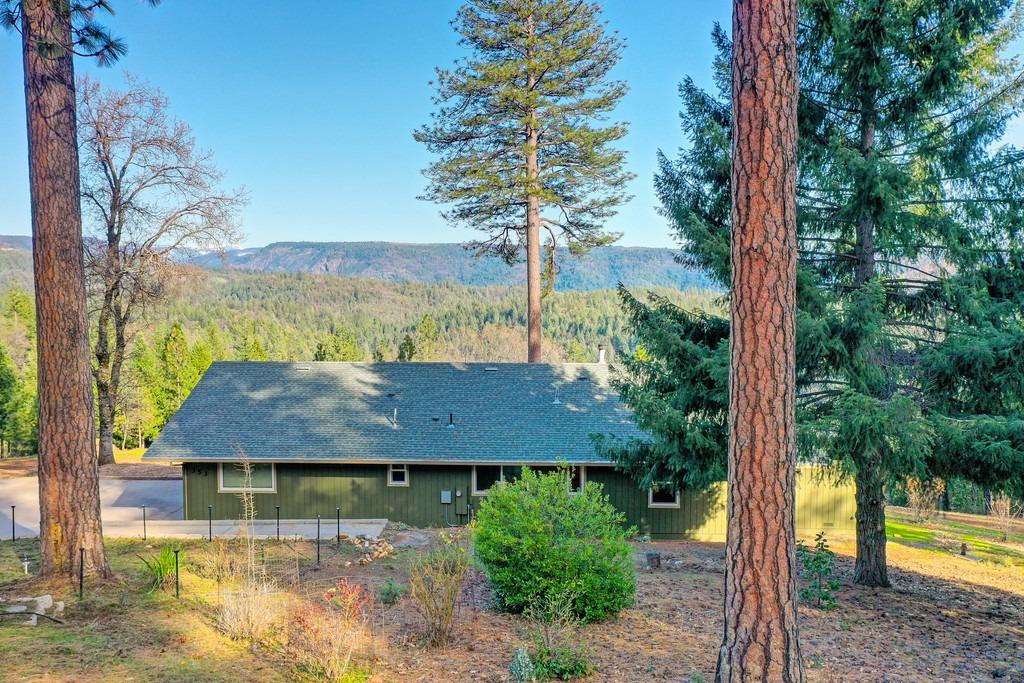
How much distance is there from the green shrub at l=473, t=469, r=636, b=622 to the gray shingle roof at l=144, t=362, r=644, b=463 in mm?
6221

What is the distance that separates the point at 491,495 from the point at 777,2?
18.2ft

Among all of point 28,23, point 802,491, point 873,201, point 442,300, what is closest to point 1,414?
point 28,23

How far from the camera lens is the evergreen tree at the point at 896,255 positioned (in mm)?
7496

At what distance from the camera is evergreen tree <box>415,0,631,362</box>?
57.0 feet

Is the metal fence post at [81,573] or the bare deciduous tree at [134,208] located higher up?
the bare deciduous tree at [134,208]

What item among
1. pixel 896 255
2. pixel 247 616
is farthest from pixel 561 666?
pixel 896 255

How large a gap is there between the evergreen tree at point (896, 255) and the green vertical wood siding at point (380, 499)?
4819 millimetres

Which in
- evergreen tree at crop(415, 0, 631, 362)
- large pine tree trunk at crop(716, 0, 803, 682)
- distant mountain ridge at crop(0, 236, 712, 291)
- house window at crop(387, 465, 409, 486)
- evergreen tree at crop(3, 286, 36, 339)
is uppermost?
distant mountain ridge at crop(0, 236, 712, 291)

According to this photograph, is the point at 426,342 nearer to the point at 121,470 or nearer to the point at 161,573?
the point at 121,470

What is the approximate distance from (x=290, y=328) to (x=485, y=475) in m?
64.3

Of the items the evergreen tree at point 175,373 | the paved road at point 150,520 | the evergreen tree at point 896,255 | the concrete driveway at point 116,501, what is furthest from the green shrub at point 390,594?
the evergreen tree at point 175,373

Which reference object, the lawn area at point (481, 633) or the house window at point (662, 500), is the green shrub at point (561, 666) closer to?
the lawn area at point (481, 633)

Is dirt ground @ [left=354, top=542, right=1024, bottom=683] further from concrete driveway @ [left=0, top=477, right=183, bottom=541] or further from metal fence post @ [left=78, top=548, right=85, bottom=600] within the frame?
concrete driveway @ [left=0, top=477, right=183, bottom=541]

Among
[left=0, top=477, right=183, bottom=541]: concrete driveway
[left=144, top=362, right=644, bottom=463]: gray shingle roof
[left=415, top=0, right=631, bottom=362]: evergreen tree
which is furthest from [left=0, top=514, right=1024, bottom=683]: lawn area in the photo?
[left=415, top=0, right=631, bottom=362]: evergreen tree
